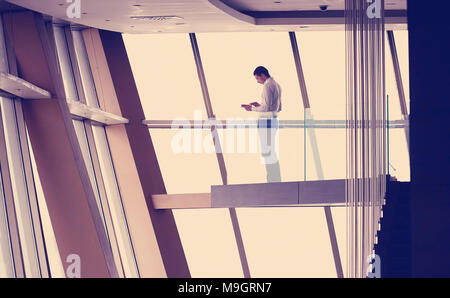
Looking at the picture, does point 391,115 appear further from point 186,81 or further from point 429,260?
point 186,81

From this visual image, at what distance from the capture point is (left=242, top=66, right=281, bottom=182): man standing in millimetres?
9211

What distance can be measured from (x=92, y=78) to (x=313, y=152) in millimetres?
3618

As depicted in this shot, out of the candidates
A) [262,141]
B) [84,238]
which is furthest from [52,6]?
[262,141]

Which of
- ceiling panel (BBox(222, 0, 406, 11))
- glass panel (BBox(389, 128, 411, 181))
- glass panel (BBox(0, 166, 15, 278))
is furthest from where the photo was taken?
ceiling panel (BBox(222, 0, 406, 11))

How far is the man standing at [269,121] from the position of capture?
363 inches

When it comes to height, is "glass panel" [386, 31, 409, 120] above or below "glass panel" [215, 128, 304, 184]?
above

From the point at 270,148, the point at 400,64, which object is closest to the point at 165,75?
the point at 270,148

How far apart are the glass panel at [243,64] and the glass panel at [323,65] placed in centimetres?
22

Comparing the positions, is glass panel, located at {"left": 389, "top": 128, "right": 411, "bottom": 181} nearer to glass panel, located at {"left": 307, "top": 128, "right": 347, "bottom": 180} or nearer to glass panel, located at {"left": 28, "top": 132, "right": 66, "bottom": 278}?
glass panel, located at {"left": 307, "top": 128, "right": 347, "bottom": 180}

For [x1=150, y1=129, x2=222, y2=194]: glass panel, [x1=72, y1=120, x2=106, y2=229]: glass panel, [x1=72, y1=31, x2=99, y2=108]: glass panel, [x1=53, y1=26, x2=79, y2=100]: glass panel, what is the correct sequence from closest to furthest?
[x1=53, y1=26, x2=79, y2=100]: glass panel, [x1=72, y1=120, x2=106, y2=229]: glass panel, [x1=72, y1=31, x2=99, y2=108]: glass panel, [x1=150, y1=129, x2=222, y2=194]: glass panel

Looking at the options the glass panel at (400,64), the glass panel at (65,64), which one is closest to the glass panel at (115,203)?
the glass panel at (65,64)

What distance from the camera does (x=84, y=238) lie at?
8047mm

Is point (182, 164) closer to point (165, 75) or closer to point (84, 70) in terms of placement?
point (165, 75)

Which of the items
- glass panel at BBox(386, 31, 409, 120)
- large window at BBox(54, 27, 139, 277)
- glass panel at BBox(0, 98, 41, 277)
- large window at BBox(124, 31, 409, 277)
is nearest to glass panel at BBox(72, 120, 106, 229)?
large window at BBox(54, 27, 139, 277)
